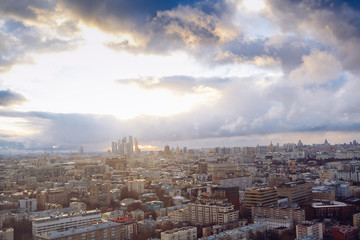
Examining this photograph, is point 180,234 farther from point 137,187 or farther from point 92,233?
point 137,187

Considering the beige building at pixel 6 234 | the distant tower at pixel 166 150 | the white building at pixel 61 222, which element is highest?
the distant tower at pixel 166 150

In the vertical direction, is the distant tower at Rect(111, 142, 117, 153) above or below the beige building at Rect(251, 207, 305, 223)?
above

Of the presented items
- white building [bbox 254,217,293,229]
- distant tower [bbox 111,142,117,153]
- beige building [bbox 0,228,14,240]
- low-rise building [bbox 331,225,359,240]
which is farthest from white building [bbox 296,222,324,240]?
distant tower [bbox 111,142,117,153]

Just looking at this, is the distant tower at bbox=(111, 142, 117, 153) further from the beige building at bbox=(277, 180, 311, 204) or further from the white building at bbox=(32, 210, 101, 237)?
the white building at bbox=(32, 210, 101, 237)

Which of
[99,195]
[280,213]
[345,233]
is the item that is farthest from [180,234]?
[99,195]

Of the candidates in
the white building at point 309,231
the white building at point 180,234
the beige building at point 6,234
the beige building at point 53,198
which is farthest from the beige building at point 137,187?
the white building at point 309,231

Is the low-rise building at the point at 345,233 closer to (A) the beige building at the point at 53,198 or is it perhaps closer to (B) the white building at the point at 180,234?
(B) the white building at the point at 180,234
